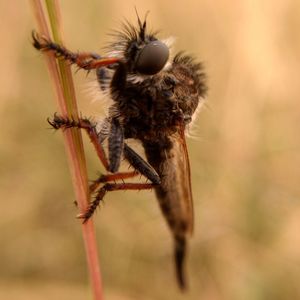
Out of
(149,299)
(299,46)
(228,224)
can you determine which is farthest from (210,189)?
(299,46)

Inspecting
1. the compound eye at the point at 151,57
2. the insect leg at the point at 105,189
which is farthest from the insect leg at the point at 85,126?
the compound eye at the point at 151,57

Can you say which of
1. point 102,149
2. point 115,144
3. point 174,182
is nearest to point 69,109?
point 102,149

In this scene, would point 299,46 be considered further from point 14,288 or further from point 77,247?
point 14,288

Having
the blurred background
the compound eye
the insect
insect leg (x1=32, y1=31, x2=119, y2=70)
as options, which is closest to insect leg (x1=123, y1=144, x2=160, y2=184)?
the insect

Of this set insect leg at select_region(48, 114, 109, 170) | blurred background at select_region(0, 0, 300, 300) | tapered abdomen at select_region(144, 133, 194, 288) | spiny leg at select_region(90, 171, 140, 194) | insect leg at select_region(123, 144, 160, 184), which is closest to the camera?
insect leg at select_region(48, 114, 109, 170)

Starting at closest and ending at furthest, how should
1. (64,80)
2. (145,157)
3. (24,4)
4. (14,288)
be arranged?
(64,80) → (145,157) → (14,288) → (24,4)

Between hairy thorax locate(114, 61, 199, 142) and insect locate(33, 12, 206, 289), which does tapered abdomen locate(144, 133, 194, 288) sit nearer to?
insect locate(33, 12, 206, 289)

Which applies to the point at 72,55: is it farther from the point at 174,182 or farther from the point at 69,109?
the point at 174,182
